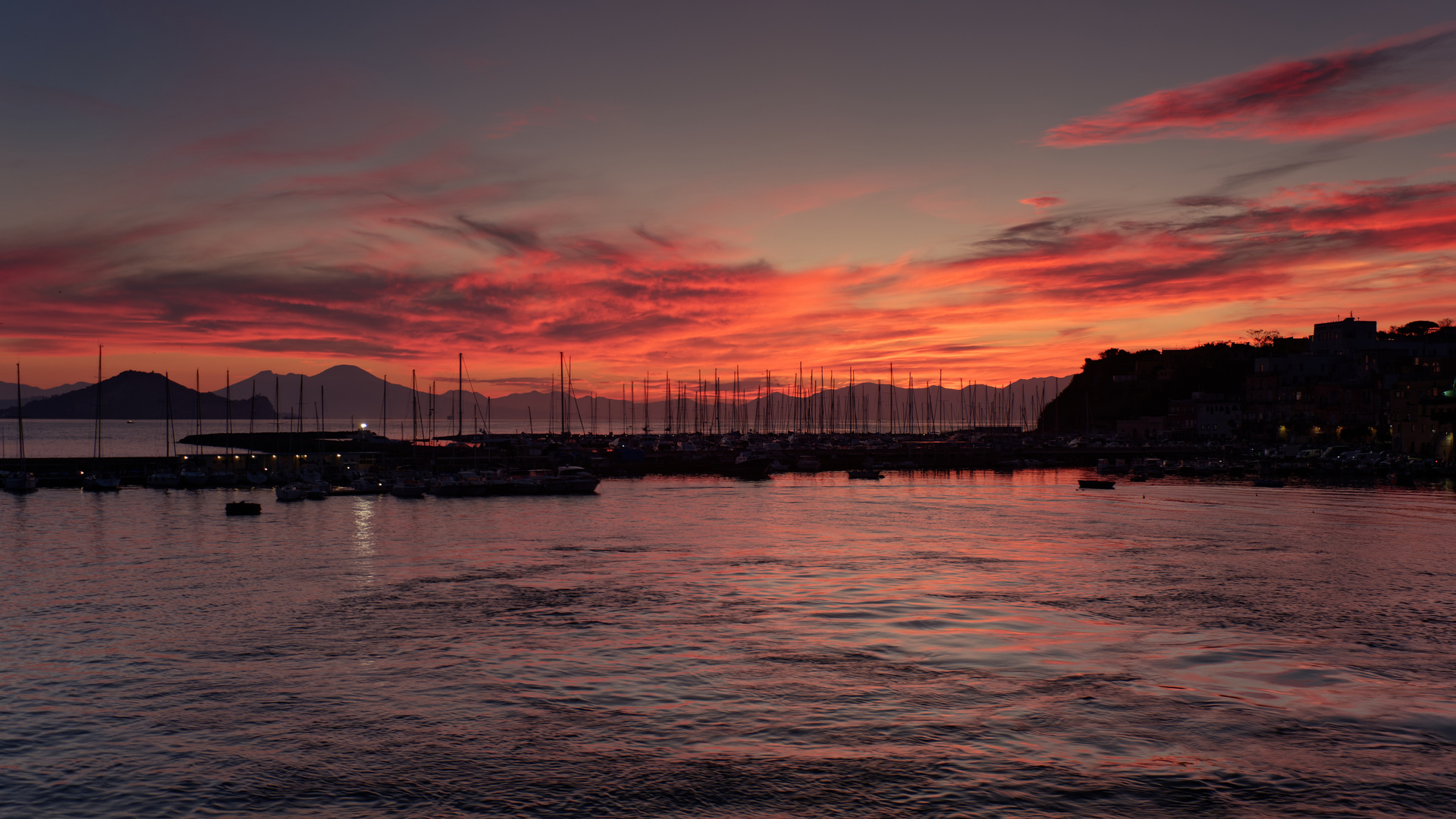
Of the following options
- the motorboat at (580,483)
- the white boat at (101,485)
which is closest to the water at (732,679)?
the motorboat at (580,483)

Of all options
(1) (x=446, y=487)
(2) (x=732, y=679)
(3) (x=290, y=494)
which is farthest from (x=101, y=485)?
(2) (x=732, y=679)

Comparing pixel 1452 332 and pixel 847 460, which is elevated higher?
pixel 1452 332

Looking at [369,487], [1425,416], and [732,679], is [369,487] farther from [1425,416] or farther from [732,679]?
[1425,416]

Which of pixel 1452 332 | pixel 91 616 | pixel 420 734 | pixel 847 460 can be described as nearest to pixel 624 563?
pixel 91 616

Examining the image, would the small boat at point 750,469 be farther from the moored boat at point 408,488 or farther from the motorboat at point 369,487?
the motorboat at point 369,487

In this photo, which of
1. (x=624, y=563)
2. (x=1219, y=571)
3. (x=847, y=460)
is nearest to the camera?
(x=1219, y=571)

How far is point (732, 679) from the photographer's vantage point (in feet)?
81.3

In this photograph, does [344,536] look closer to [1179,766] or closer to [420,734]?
[420,734]

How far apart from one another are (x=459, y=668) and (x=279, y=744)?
6.58 m

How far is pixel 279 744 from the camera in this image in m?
19.8

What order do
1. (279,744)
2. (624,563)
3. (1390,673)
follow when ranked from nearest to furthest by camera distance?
(279,744) < (1390,673) < (624,563)

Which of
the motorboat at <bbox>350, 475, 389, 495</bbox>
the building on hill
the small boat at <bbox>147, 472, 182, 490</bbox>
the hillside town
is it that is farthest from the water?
the hillside town

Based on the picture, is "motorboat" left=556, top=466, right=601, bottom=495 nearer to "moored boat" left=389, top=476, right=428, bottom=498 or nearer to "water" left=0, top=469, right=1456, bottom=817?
"moored boat" left=389, top=476, right=428, bottom=498

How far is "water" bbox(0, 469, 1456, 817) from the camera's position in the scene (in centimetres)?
1747
